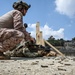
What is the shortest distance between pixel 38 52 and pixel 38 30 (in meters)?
1.17

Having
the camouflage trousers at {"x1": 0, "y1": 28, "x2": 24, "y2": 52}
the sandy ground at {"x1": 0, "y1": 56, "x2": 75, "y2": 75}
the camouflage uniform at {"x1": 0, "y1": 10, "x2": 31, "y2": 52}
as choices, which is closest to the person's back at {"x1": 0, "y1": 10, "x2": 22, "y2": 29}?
the camouflage uniform at {"x1": 0, "y1": 10, "x2": 31, "y2": 52}

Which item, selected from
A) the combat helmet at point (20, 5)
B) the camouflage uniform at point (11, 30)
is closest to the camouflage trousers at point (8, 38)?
the camouflage uniform at point (11, 30)

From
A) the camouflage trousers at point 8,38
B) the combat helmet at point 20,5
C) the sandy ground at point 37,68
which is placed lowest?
the sandy ground at point 37,68

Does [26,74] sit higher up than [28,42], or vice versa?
[28,42]

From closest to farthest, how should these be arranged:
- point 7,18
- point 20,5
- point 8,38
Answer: point 8,38, point 7,18, point 20,5

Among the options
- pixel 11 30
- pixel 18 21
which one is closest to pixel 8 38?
pixel 11 30

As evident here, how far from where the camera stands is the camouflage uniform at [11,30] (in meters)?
4.71

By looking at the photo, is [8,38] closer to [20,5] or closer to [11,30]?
[11,30]

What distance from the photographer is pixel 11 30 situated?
186 inches

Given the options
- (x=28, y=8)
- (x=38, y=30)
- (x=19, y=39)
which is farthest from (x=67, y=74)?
(x=38, y=30)

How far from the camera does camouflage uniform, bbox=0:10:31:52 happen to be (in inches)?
185

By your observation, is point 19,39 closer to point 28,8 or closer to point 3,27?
point 3,27

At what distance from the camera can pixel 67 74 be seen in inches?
96.4

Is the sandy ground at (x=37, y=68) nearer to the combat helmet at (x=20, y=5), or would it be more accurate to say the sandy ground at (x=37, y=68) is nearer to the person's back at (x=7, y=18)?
the person's back at (x=7, y=18)
